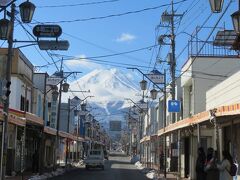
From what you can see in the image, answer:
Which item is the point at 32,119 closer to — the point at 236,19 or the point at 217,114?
the point at 217,114

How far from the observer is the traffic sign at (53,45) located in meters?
21.5

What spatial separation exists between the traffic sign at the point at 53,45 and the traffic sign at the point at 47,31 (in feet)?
1.72

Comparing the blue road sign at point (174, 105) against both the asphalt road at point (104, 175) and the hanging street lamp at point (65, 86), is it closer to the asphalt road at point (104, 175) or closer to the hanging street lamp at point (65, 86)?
the asphalt road at point (104, 175)

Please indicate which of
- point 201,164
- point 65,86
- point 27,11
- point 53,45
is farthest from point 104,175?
point 27,11

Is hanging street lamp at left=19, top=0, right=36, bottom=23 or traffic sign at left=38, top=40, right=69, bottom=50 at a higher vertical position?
hanging street lamp at left=19, top=0, right=36, bottom=23

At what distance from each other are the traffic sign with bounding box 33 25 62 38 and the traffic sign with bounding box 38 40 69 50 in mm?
526

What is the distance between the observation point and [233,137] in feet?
77.7

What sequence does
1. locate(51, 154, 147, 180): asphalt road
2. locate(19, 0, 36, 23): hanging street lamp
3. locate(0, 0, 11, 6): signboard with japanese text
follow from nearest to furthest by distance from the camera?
locate(0, 0, 11, 6): signboard with japanese text < locate(19, 0, 36, 23): hanging street lamp < locate(51, 154, 147, 180): asphalt road

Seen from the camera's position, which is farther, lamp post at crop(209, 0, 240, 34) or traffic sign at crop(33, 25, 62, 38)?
traffic sign at crop(33, 25, 62, 38)

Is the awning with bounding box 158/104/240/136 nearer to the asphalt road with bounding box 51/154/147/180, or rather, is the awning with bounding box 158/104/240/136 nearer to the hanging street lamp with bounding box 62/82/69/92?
the asphalt road with bounding box 51/154/147/180

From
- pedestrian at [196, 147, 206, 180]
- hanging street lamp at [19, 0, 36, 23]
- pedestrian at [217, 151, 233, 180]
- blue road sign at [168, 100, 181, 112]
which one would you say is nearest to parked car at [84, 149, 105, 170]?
blue road sign at [168, 100, 181, 112]

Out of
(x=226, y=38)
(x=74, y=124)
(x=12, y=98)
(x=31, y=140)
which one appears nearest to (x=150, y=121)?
(x=74, y=124)

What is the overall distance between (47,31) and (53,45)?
77 centimetres

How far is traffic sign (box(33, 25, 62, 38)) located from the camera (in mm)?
20875
